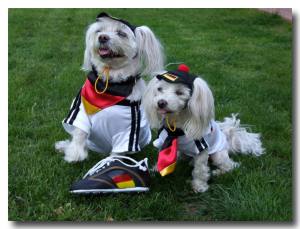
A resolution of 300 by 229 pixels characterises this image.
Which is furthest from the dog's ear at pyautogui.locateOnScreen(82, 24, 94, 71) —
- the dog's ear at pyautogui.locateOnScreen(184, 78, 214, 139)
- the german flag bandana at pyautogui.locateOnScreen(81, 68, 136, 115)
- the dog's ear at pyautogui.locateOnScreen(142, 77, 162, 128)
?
the dog's ear at pyautogui.locateOnScreen(184, 78, 214, 139)

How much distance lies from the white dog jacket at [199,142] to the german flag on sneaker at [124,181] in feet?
1.51

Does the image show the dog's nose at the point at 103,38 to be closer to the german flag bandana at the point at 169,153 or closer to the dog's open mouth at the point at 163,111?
the dog's open mouth at the point at 163,111

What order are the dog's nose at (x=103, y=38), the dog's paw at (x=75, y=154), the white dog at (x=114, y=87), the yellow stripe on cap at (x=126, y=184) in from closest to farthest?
the yellow stripe on cap at (x=126, y=184), the dog's nose at (x=103, y=38), the white dog at (x=114, y=87), the dog's paw at (x=75, y=154)

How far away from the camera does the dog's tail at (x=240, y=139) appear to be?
4.78 metres

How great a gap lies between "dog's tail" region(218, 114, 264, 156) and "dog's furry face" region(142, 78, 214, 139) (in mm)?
864

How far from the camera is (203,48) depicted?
27.3 feet

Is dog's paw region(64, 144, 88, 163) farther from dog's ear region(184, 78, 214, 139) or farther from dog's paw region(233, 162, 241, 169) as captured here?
dog's paw region(233, 162, 241, 169)

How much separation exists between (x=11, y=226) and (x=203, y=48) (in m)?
5.42

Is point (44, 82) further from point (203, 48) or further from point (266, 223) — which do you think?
point (266, 223)

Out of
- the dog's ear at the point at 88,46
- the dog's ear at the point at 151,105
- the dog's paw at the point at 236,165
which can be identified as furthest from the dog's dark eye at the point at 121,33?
the dog's paw at the point at 236,165

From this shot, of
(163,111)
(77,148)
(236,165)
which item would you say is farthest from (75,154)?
(236,165)

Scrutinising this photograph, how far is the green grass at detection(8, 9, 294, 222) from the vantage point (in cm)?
386

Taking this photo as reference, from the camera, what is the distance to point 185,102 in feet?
12.9

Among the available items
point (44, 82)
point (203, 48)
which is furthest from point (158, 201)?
point (203, 48)
